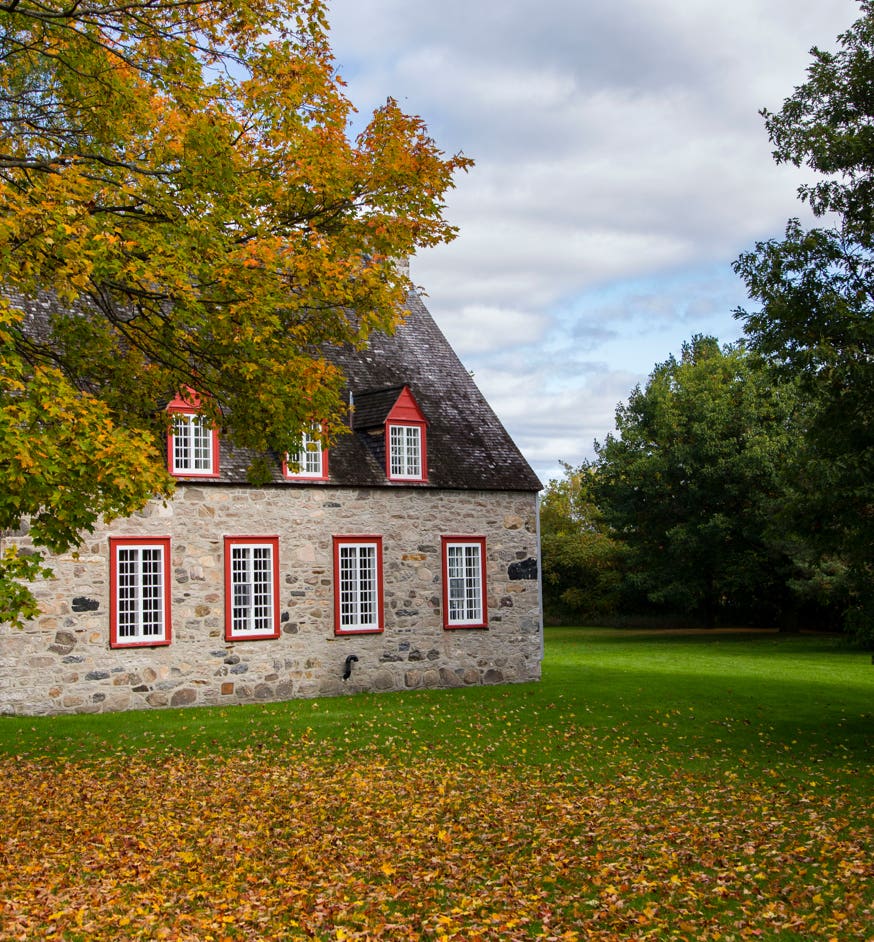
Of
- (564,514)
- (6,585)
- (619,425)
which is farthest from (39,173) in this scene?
(564,514)

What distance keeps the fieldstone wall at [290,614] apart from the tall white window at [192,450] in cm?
43

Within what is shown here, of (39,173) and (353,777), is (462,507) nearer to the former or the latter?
(353,777)

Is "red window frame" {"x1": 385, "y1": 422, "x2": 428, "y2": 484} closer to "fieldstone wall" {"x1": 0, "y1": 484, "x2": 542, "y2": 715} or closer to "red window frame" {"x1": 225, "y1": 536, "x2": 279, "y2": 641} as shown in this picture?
"fieldstone wall" {"x1": 0, "y1": 484, "x2": 542, "y2": 715}

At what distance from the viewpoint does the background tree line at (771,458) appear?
1449 centimetres

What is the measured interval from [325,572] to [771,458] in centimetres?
2539

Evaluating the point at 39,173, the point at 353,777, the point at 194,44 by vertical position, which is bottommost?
the point at 353,777

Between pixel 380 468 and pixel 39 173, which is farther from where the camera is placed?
pixel 380 468

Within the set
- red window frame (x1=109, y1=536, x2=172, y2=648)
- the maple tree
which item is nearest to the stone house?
red window frame (x1=109, y1=536, x2=172, y2=648)

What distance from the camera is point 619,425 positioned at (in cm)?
4853

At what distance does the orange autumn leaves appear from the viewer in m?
7.55

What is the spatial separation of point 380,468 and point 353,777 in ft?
34.2

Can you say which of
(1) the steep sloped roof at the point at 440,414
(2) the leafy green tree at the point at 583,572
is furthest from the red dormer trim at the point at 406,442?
(2) the leafy green tree at the point at 583,572

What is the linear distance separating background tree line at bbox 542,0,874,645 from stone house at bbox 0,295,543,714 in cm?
636

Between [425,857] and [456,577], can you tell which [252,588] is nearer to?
[456,577]
